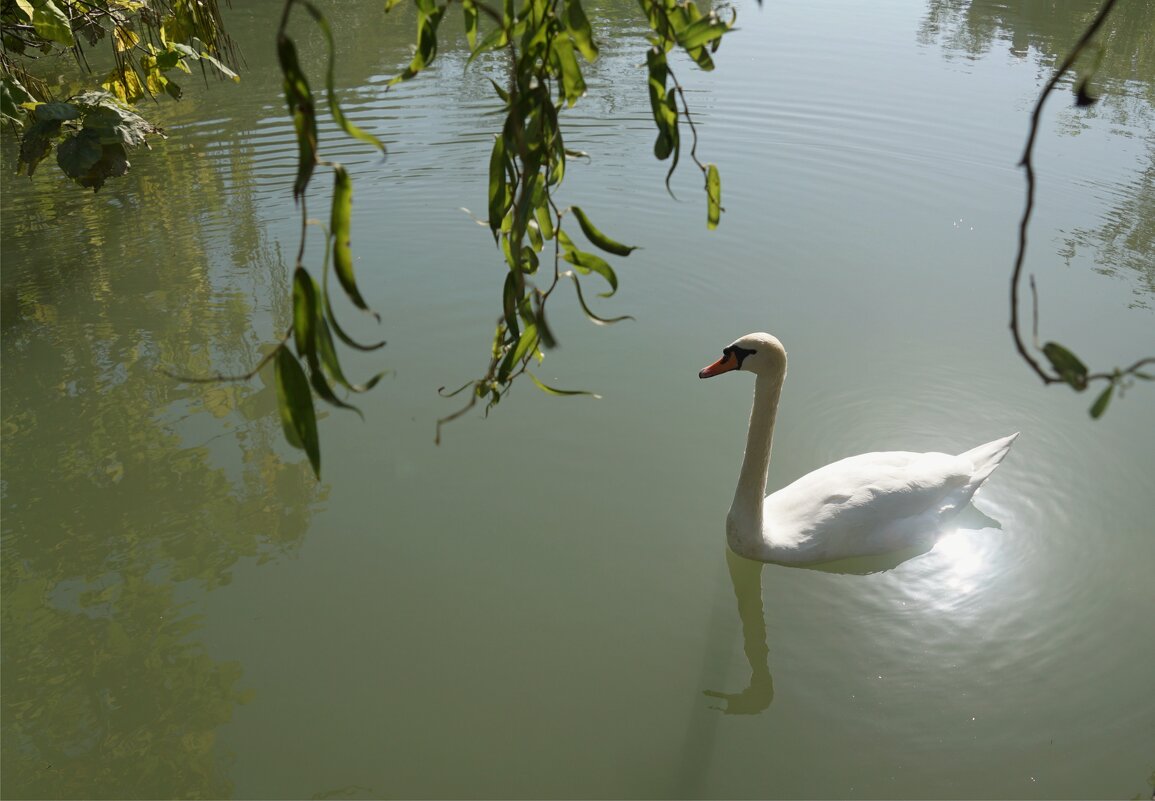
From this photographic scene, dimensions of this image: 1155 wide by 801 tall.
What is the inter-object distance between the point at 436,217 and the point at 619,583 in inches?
192

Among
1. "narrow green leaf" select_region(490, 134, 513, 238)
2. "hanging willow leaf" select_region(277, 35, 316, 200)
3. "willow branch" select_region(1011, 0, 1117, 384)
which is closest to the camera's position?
"willow branch" select_region(1011, 0, 1117, 384)

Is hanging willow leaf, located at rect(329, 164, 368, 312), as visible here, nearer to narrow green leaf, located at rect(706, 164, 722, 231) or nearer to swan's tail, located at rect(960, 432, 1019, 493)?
narrow green leaf, located at rect(706, 164, 722, 231)

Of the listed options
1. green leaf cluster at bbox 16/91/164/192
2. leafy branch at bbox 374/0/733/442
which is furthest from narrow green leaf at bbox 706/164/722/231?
green leaf cluster at bbox 16/91/164/192

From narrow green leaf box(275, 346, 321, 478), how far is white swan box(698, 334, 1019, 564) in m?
3.25

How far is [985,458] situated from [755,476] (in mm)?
1316

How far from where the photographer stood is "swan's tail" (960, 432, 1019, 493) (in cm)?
487

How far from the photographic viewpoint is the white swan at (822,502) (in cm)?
452

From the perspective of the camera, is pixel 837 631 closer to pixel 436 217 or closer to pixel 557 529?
pixel 557 529

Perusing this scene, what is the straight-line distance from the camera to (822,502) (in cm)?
460

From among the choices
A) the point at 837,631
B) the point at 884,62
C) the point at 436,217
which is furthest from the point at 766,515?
the point at 884,62

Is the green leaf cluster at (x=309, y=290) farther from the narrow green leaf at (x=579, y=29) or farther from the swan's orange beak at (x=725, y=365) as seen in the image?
the swan's orange beak at (x=725, y=365)

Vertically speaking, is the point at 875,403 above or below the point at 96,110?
below

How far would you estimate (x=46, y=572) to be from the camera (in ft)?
14.7

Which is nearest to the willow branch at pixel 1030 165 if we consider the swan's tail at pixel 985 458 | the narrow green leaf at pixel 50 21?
the narrow green leaf at pixel 50 21
